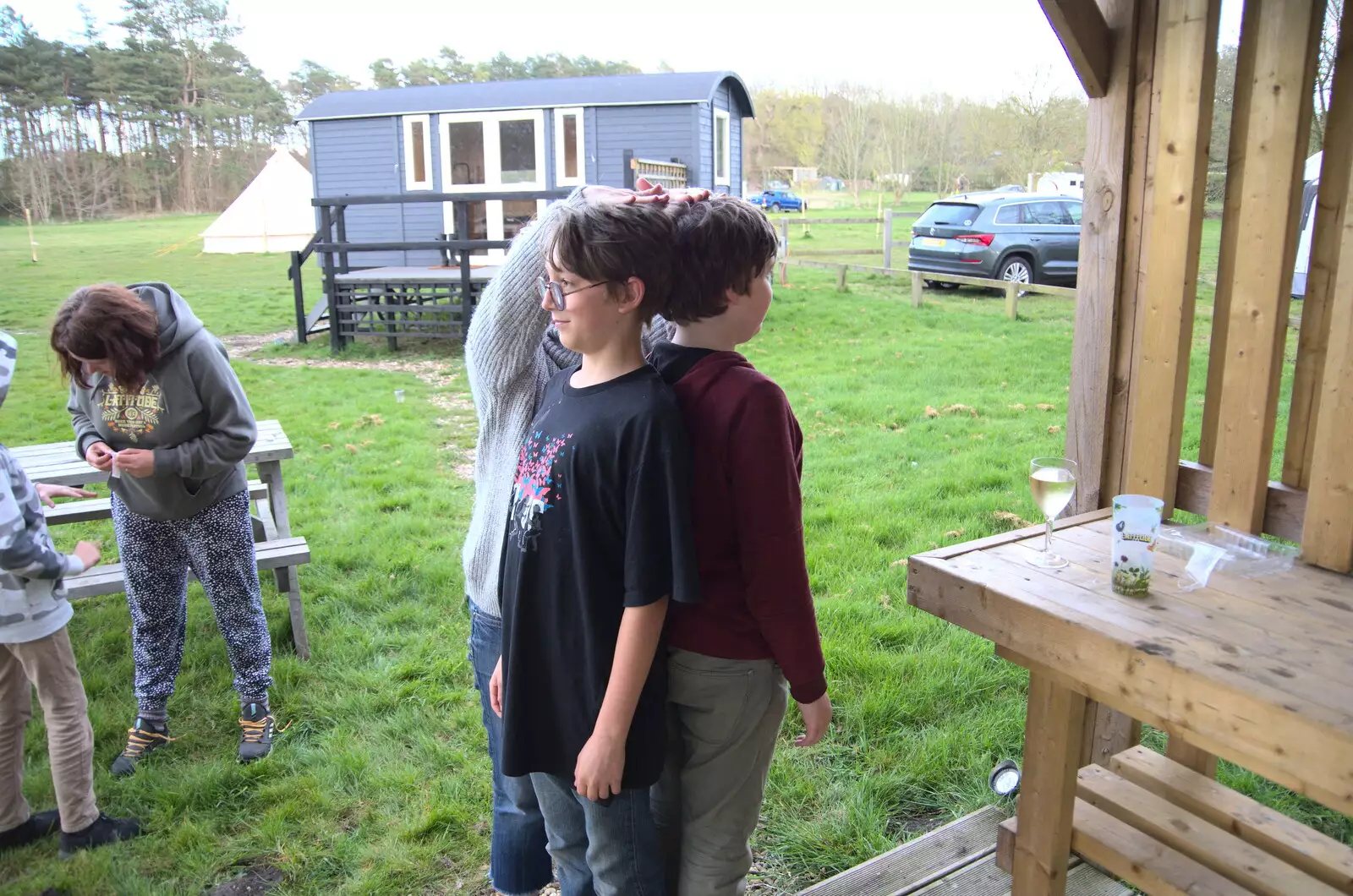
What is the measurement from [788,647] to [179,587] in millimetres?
2414

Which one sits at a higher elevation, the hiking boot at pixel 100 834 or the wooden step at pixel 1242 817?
the wooden step at pixel 1242 817

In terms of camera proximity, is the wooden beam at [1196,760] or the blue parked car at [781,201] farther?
the blue parked car at [781,201]

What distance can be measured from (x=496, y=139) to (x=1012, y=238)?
747 centimetres

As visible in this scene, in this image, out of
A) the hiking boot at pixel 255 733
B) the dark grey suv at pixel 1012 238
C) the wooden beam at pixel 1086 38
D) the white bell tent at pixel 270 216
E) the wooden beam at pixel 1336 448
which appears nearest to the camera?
the wooden beam at pixel 1336 448

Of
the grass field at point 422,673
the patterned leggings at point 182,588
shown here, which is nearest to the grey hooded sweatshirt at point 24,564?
the patterned leggings at point 182,588

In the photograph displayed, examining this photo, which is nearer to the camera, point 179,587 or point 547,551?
point 547,551

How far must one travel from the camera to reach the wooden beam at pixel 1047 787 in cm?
189

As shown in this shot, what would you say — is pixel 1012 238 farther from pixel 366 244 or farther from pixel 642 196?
pixel 642 196

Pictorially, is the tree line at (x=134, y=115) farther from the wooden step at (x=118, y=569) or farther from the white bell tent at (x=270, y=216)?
the wooden step at (x=118, y=569)

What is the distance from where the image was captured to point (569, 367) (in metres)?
1.61

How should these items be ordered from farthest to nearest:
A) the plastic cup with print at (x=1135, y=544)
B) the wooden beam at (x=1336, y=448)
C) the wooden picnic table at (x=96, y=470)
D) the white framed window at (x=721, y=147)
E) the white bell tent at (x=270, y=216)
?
the white framed window at (x=721, y=147) → the white bell tent at (x=270, y=216) → the wooden picnic table at (x=96, y=470) → the wooden beam at (x=1336, y=448) → the plastic cup with print at (x=1135, y=544)

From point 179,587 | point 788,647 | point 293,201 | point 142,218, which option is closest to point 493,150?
point 293,201

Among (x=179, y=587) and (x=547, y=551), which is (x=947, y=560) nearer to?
A: (x=547, y=551)

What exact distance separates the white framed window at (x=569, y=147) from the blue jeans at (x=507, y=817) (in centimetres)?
1223
